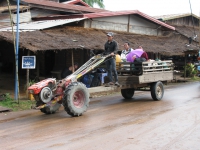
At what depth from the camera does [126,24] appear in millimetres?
21062

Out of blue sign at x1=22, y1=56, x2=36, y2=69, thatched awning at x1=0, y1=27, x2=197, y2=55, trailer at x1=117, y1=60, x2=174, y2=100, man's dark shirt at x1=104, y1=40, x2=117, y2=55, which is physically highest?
thatched awning at x1=0, y1=27, x2=197, y2=55

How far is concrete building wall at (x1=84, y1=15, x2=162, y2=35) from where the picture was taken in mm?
19131

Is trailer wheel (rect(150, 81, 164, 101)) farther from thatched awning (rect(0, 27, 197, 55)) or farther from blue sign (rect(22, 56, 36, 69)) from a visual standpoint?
blue sign (rect(22, 56, 36, 69))

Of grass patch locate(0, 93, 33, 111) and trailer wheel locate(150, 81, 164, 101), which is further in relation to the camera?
trailer wheel locate(150, 81, 164, 101)

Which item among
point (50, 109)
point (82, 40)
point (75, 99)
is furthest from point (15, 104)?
point (82, 40)

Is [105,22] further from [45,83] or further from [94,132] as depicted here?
[94,132]

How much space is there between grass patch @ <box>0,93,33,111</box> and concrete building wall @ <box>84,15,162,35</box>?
7699 mm

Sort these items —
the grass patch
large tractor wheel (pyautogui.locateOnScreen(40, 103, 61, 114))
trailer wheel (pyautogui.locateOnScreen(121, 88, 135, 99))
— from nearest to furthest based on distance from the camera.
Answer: large tractor wheel (pyautogui.locateOnScreen(40, 103, 61, 114)) → the grass patch → trailer wheel (pyautogui.locateOnScreen(121, 88, 135, 99))

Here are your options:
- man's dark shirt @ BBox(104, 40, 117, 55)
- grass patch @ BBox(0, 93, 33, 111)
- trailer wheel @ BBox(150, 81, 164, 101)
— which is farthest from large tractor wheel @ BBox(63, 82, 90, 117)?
trailer wheel @ BBox(150, 81, 164, 101)

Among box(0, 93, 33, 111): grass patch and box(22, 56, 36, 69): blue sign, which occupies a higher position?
box(22, 56, 36, 69): blue sign

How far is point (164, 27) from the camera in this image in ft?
77.8

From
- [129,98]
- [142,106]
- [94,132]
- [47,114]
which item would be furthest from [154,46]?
[94,132]

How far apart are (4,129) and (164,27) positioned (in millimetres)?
18126

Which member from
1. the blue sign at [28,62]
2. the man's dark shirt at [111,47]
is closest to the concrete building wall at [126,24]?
the blue sign at [28,62]
